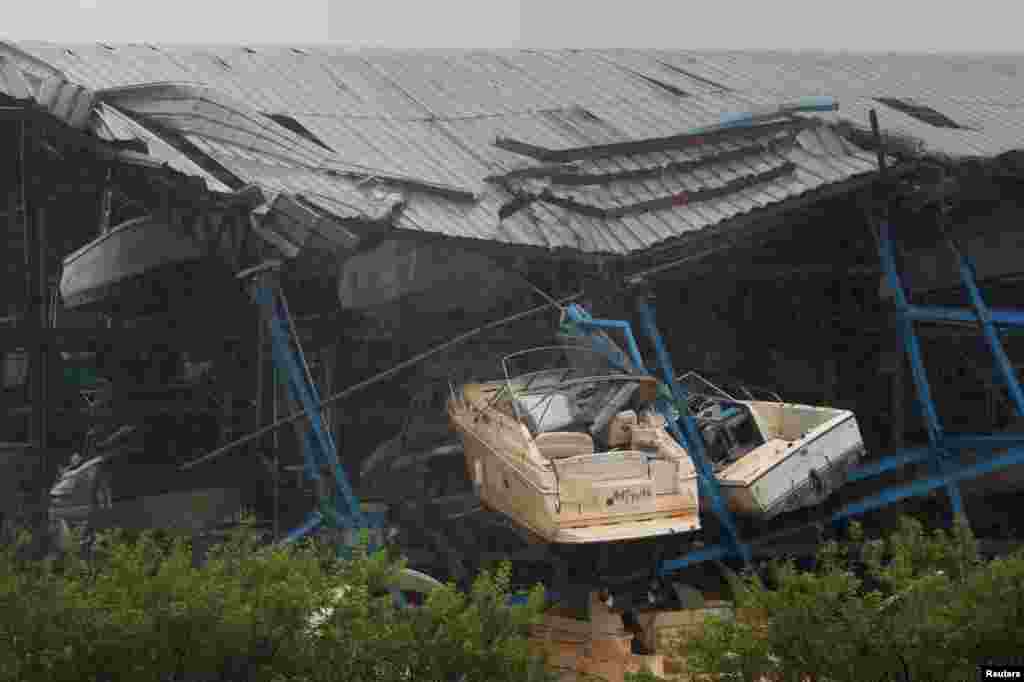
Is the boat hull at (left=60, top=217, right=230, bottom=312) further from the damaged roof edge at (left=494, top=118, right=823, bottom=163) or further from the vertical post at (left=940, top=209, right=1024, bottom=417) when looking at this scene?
the vertical post at (left=940, top=209, right=1024, bottom=417)

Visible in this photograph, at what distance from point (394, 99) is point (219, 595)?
41.6 feet

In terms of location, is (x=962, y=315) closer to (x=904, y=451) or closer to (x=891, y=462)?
(x=891, y=462)

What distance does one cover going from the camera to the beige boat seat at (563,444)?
1527cm

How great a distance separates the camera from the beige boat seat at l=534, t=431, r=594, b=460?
15.3m

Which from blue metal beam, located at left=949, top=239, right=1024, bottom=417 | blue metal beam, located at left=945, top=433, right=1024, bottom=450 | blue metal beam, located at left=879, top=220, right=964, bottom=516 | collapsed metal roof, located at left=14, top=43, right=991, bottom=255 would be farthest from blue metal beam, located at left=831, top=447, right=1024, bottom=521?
collapsed metal roof, located at left=14, top=43, right=991, bottom=255

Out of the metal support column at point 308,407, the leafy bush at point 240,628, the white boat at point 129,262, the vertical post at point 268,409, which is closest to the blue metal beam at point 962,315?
the metal support column at point 308,407

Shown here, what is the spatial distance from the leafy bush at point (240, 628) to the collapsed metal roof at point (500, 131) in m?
6.30

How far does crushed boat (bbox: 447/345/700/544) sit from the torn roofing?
76.9 inches

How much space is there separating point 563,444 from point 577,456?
0.62m

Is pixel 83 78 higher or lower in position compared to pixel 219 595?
higher

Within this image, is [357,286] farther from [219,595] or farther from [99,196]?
[219,595]

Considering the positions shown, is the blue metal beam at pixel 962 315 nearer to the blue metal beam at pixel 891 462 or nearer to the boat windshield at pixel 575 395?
the blue metal beam at pixel 891 462

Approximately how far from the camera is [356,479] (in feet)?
57.3

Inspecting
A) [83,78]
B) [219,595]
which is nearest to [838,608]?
[219,595]
